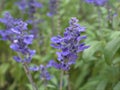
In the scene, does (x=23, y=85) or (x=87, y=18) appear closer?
(x=23, y=85)

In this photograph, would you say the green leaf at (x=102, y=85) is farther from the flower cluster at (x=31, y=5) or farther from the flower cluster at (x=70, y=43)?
the flower cluster at (x=31, y=5)

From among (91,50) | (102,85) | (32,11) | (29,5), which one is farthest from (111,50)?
(29,5)

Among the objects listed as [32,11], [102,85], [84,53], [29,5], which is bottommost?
[102,85]

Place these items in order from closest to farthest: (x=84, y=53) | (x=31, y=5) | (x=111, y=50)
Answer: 1. (x=111, y=50)
2. (x=84, y=53)
3. (x=31, y=5)

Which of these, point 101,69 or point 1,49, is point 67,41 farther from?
point 1,49

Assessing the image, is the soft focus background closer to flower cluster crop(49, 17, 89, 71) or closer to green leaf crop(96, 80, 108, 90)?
green leaf crop(96, 80, 108, 90)

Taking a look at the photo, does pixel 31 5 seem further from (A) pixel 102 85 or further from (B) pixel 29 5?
(A) pixel 102 85

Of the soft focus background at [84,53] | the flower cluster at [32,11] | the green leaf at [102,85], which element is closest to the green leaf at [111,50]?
the soft focus background at [84,53]

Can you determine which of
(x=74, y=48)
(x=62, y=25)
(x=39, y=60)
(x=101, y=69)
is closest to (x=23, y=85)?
(x=39, y=60)
